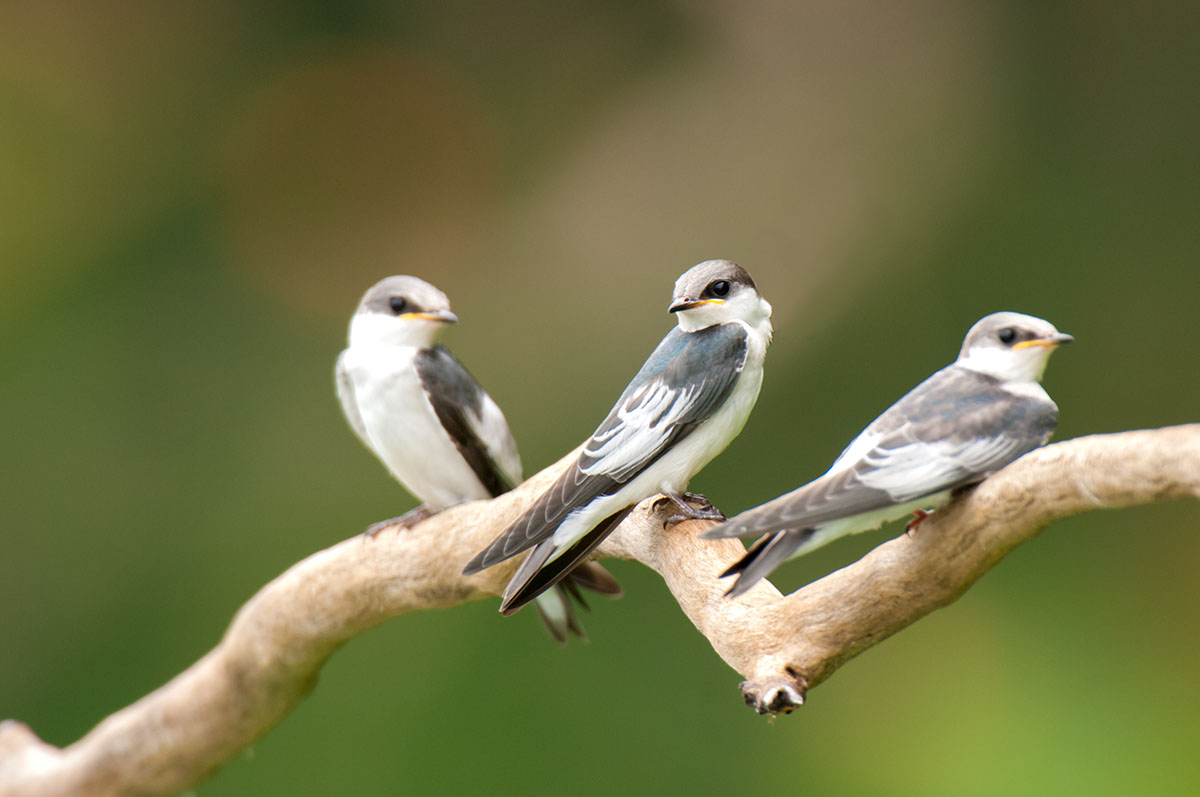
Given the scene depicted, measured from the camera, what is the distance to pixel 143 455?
319cm

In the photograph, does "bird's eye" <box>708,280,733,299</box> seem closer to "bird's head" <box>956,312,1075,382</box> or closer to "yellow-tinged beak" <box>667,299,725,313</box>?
"yellow-tinged beak" <box>667,299,725,313</box>

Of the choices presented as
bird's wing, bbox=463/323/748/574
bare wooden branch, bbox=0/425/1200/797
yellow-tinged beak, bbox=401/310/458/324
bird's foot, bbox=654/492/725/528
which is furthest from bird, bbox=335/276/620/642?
bird's wing, bbox=463/323/748/574

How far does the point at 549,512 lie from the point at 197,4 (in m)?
2.60

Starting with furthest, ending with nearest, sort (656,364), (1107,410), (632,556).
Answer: (1107,410) < (632,556) < (656,364)

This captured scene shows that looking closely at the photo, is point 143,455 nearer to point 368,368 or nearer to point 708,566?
point 368,368

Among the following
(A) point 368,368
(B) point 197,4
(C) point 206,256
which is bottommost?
(A) point 368,368

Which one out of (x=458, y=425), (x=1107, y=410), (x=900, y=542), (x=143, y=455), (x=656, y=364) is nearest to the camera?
(x=900, y=542)

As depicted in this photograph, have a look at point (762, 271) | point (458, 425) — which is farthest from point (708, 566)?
point (762, 271)

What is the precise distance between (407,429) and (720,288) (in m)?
0.61

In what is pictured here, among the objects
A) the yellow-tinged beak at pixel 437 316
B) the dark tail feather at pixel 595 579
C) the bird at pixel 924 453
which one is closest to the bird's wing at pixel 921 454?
the bird at pixel 924 453

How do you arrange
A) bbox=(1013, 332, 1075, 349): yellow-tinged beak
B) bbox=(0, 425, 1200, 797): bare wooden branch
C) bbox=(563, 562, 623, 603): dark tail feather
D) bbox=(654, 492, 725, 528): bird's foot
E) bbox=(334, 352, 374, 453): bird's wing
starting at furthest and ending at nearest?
1. bbox=(334, 352, 374, 453): bird's wing
2. bbox=(563, 562, 623, 603): dark tail feather
3. bbox=(654, 492, 725, 528): bird's foot
4. bbox=(1013, 332, 1075, 349): yellow-tinged beak
5. bbox=(0, 425, 1200, 797): bare wooden branch

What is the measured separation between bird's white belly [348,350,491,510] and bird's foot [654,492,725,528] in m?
0.43

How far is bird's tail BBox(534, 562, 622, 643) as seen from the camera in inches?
65.4

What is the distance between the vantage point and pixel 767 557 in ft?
3.36
